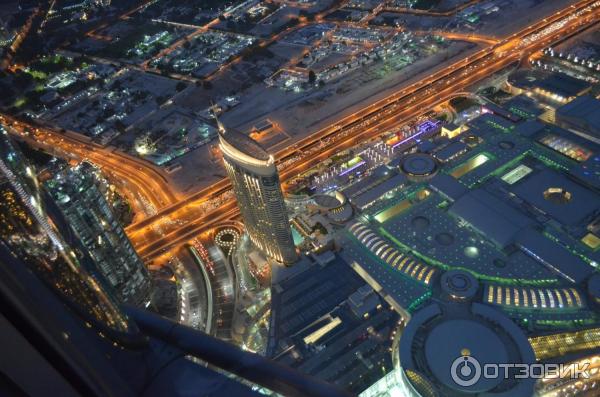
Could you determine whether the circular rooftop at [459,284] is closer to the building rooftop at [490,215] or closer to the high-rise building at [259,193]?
the building rooftop at [490,215]

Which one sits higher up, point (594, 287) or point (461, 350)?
point (461, 350)

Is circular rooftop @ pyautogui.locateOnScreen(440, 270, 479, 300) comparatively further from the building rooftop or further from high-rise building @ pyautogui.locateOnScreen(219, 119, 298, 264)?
high-rise building @ pyautogui.locateOnScreen(219, 119, 298, 264)

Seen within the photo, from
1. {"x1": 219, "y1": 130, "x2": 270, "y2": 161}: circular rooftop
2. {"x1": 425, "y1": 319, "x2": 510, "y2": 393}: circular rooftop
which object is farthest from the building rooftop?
{"x1": 219, "y1": 130, "x2": 270, "y2": 161}: circular rooftop

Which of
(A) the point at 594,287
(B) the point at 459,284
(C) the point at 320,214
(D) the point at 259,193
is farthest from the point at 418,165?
(A) the point at 594,287

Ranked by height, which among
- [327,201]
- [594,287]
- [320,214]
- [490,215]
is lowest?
[594,287]

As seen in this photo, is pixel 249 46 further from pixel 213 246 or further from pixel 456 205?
pixel 456 205

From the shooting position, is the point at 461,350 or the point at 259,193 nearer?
the point at 461,350

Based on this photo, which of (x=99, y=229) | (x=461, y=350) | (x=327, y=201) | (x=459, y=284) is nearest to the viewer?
(x=461, y=350)

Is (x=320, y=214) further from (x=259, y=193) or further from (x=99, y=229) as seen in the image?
(x=99, y=229)
